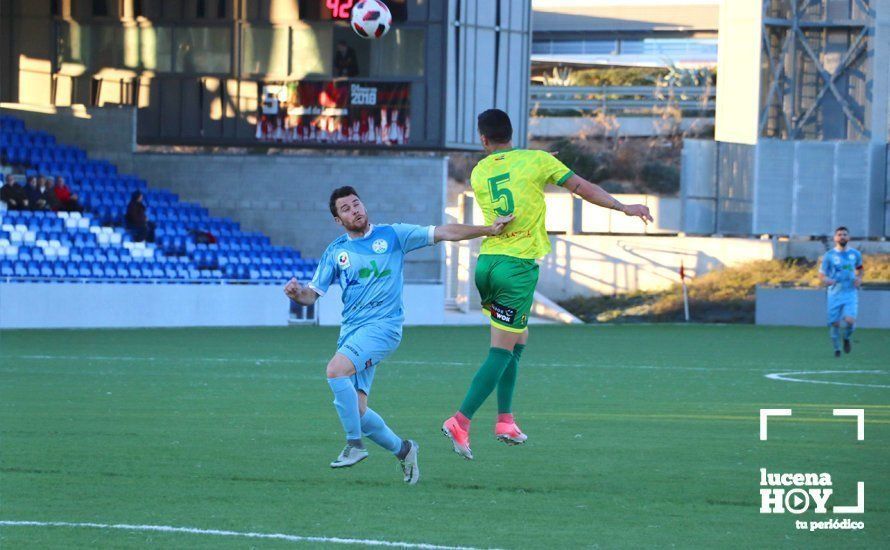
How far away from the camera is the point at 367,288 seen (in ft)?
27.3

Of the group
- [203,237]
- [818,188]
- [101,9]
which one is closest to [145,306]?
[203,237]

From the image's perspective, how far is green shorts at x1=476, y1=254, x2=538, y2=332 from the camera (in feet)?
29.8

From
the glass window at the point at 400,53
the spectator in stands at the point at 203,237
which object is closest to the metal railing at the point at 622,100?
the glass window at the point at 400,53

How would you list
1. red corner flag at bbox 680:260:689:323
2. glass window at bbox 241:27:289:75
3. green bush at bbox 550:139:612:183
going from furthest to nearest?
green bush at bbox 550:139:612:183
red corner flag at bbox 680:260:689:323
glass window at bbox 241:27:289:75

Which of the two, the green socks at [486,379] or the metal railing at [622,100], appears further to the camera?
the metal railing at [622,100]

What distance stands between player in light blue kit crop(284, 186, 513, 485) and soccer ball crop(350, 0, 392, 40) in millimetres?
18452

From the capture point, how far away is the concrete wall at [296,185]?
110 ft

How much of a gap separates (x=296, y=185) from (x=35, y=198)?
6.65 meters

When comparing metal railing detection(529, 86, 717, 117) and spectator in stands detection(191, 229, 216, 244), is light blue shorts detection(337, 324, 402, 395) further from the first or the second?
metal railing detection(529, 86, 717, 117)

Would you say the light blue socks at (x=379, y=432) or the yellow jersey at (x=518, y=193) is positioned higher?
the yellow jersey at (x=518, y=193)

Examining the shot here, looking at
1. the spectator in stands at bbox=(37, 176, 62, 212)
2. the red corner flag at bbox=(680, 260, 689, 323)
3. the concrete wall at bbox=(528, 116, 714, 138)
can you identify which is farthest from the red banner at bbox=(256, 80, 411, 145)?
the concrete wall at bbox=(528, 116, 714, 138)

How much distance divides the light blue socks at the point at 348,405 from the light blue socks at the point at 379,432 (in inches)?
1.6

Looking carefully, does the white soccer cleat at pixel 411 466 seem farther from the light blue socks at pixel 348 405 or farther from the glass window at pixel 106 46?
the glass window at pixel 106 46

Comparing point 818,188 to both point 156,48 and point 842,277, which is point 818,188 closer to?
point 842,277
